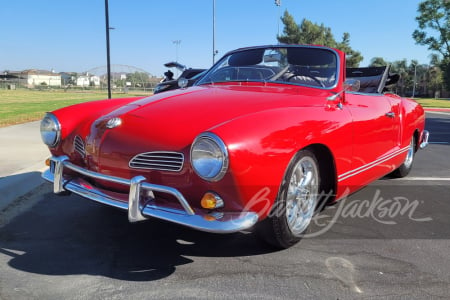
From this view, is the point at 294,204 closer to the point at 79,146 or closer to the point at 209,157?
the point at 209,157

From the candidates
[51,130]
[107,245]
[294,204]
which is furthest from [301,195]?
[51,130]

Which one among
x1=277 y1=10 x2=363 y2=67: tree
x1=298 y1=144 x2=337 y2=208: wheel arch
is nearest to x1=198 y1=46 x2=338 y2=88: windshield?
x1=298 y1=144 x2=337 y2=208: wheel arch

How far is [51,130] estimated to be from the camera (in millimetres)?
3369

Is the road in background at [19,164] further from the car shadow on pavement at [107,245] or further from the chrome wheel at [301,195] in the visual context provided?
the chrome wheel at [301,195]

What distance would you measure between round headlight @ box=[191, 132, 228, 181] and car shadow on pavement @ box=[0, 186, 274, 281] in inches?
30.0

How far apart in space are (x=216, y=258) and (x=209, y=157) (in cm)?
88

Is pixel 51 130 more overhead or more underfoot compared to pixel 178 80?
more underfoot

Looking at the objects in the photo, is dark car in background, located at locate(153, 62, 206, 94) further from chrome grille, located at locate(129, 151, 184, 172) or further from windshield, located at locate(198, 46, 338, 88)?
chrome grille, located at locate(129, 151, 184, 172)

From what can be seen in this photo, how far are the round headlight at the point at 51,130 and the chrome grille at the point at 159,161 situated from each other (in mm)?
1005

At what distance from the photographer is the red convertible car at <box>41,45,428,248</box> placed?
2430mm

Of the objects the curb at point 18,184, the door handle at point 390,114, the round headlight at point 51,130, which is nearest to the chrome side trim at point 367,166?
the door handle at point 390,114

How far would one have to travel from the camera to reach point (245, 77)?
394 cm

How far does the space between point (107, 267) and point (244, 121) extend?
1.33 m

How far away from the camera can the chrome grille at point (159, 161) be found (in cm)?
254
